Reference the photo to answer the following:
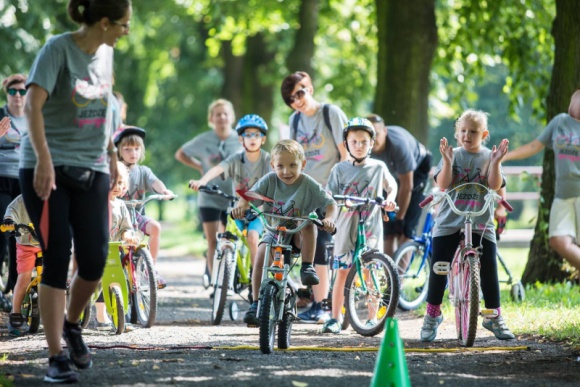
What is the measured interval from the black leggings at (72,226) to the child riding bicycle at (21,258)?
286 cm

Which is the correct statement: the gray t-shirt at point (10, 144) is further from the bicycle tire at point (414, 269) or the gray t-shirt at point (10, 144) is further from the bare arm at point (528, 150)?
the bare arm at point (528, 150)

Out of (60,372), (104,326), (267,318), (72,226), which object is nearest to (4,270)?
(104,326)

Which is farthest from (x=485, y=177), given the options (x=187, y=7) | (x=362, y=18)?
(x=187, y=7)

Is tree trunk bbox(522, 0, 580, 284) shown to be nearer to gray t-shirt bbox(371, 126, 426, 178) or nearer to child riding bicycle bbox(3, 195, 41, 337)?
gray t-shirt bbox(371, 126, 426, 178)

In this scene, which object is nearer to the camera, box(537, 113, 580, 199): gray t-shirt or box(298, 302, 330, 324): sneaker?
box(537, 113, 580, 199): gray t-shirt

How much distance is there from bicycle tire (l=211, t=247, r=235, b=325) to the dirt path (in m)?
0.27

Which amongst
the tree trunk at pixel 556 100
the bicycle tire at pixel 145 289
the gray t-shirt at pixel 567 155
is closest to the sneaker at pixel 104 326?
the bicycle tire at pixel 145 289

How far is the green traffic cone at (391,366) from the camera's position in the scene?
614 cm

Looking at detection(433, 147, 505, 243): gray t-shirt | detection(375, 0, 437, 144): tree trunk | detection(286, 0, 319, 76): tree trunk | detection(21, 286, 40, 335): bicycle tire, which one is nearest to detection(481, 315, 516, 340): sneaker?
detection(433, 147, 505, 243): gray t-shirt

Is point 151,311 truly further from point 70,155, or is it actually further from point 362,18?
point 362,18

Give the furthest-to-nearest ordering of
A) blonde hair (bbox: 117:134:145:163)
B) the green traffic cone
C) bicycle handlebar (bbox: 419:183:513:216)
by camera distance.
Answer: blonde hair (bbox: 117:134:145:163)
bicycle handlebar (bbox: 419:183:513:216)
the green traffic cone

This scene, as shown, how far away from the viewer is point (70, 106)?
6.84 meters

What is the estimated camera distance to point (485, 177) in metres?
9.24

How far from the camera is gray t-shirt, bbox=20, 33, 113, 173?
6773 mm
